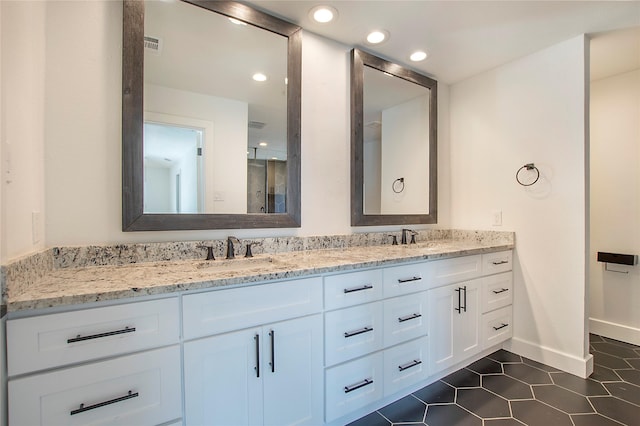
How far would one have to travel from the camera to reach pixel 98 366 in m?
0.92

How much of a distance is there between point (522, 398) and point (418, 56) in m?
2.45

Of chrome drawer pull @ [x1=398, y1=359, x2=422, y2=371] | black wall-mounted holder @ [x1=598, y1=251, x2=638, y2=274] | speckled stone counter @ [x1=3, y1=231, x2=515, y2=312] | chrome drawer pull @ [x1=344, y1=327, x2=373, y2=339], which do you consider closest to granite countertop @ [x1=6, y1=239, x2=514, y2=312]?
speckled stone counter @ [x1=3, y1=231, x2=515, y2=312]

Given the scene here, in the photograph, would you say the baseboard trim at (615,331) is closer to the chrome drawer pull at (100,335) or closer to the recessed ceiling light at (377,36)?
the recessed ceiling light at (377,36)

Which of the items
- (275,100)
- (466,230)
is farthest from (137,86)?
(466,230)

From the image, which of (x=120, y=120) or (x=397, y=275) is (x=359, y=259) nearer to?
(x=397, y=275)

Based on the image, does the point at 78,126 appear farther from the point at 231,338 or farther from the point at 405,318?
the point at 405,318

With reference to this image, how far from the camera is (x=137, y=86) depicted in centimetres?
140

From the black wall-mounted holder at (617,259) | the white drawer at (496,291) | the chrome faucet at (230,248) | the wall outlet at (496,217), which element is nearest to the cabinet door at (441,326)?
the white drawer at (496,291)

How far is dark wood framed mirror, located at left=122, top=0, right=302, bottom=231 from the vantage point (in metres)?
1.38

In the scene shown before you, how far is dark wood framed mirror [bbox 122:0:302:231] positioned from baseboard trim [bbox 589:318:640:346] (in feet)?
9.82

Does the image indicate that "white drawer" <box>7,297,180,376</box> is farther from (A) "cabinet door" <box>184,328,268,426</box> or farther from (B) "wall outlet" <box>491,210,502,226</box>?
(B) "wall outlet" <box>491,210,502,226</box>

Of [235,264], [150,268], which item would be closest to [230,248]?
[235,264]

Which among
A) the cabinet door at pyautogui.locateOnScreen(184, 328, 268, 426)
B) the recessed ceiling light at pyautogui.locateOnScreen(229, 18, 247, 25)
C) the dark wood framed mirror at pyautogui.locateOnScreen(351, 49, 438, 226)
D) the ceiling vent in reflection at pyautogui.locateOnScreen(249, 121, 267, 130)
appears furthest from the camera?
the dark wood framed mirror at pyautogui.locateOnScreen(351, 49, 438, 226)

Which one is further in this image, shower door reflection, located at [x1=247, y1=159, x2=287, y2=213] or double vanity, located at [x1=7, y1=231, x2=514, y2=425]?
shower door reflection, located at [x1=247, y1=159, x2=287, y2=213]
